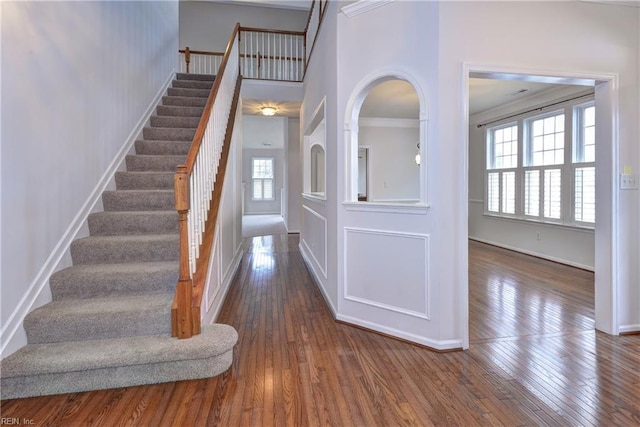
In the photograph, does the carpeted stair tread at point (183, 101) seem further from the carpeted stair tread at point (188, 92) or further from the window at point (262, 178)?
the window at point (262, 178)

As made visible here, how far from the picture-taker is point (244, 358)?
7.25 ft

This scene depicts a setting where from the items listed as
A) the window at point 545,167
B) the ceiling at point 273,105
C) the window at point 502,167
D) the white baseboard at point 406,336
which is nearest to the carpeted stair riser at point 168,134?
Answer: the ceiling at point 273,105

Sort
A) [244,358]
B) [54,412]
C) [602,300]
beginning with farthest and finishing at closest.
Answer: [602,300] < [244,358] < [54,412]

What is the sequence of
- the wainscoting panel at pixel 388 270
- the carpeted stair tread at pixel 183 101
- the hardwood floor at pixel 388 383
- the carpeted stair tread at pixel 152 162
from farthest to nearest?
the carpeted stair tread at pixel 183 101
the carpeted stair tread at pixel 152 162
the wainscoting panel at pixel 388 270
the hardwood floor at pixel 388 383

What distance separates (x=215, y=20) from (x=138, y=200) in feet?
23.0

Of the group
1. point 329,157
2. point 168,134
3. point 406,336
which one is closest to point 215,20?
point 168,134

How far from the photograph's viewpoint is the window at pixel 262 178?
44.2ft

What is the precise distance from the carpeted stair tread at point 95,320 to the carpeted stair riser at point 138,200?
1.05 meters

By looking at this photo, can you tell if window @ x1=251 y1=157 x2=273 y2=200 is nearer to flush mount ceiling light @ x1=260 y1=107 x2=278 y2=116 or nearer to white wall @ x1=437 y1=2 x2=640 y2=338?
flush mount ceiling light @ x1=260 y1=107 x2=278 y2=116

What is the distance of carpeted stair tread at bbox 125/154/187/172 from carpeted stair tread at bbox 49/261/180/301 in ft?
4.41

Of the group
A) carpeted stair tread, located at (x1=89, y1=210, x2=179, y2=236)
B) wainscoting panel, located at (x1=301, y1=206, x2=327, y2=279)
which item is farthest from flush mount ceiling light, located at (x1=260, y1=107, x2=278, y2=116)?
carpeted stair tread, located at (x1=89, y1=210, x2=179, y2=236)

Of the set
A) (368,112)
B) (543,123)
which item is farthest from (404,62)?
(543,123)

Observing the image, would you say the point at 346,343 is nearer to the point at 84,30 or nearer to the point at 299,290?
the point at 299,290

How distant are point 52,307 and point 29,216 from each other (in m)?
0.63
